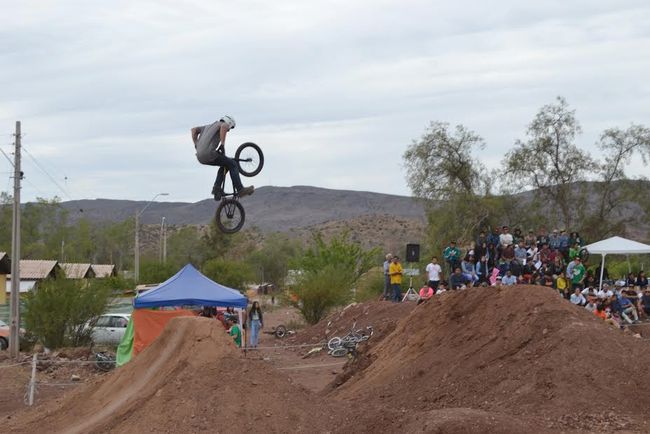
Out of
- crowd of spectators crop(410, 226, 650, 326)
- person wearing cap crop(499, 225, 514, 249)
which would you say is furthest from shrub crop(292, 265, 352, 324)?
person wearing cap crop(499, 225, 514, 249)

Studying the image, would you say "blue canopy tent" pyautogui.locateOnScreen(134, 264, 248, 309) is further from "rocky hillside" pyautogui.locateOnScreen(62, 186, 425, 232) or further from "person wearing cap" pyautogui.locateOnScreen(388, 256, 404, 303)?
"rocky hillside" pyautogui.locateOnScreen(62, 186, 425, 232)

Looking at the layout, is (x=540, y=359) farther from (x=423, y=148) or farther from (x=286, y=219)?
(x=286, y=219)

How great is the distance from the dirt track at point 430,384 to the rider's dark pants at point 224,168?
261 centimetres

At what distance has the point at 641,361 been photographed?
15.7m

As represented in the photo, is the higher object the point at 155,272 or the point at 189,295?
the point at 189,295

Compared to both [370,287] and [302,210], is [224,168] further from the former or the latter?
[302,210]

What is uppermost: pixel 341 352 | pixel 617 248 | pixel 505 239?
pixel 505 239

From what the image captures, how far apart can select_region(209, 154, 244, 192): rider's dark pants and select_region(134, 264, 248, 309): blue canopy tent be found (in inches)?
376

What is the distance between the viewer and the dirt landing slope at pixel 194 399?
13.8m

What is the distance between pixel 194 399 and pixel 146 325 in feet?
38.7

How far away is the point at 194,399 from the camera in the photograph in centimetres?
1426

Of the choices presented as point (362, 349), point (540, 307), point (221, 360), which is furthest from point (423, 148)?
point (221, 360)

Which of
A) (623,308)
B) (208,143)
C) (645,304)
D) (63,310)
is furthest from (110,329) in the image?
(208,143)

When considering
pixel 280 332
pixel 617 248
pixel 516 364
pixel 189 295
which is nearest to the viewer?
pixel 516 364
